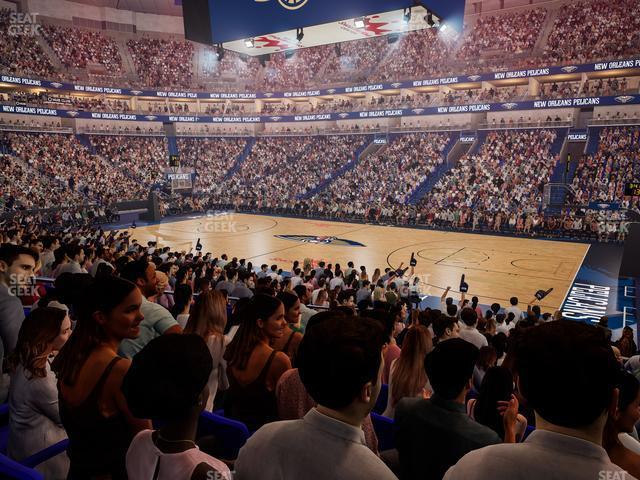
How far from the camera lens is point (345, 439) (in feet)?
4.96

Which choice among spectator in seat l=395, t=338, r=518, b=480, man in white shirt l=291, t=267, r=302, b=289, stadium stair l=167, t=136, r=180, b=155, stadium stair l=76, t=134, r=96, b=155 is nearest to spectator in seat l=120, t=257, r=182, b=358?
spectator in seat l=395, t=338, r=518, b=480

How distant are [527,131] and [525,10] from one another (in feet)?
47.6

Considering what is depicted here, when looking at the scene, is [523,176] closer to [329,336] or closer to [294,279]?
[294,279]

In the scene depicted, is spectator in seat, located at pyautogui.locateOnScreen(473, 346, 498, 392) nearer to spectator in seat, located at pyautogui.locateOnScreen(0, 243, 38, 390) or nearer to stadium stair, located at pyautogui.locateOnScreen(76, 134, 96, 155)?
spectator in seat, located at pyautogui.locateOnScreen(0, 243, 38, 390)

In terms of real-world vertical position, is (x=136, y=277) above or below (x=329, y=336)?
below

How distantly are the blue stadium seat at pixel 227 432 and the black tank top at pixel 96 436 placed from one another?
66 cm

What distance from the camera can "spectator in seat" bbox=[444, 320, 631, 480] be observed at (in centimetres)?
137

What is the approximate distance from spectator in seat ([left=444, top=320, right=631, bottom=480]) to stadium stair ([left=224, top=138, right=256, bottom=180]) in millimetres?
44118

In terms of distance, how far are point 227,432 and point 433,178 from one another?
32.7 meters

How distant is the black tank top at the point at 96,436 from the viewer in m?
2.38

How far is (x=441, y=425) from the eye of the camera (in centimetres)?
234

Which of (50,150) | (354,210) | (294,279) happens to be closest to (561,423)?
(294,279)

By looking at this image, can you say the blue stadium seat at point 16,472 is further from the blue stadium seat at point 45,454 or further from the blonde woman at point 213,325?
the blonde woman at point 213,325

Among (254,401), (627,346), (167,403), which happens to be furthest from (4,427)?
(627,346)
